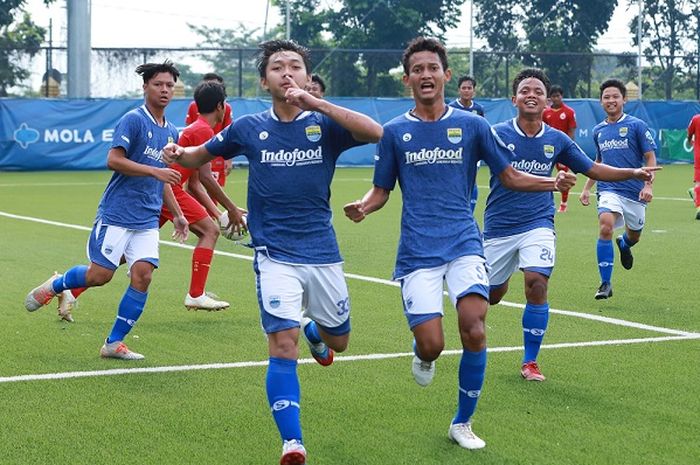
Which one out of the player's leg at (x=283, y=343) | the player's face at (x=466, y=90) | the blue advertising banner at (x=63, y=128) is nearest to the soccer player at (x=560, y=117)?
the player's face at (x=466, y=90)

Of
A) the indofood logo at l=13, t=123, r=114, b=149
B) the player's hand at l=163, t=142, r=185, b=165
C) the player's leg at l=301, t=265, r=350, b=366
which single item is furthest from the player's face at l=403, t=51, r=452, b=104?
the indofood logo at l=13, t=123, r=114, b=149

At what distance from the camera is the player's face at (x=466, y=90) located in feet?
60.6

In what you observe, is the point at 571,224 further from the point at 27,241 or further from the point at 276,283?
the point at 276,283

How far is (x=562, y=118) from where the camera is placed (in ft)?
71.4

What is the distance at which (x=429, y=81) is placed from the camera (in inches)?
261

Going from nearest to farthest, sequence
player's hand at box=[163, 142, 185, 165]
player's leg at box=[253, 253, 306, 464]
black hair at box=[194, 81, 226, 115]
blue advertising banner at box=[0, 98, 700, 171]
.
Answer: player's leg at box=[253, 253, 306, 464] < player's hand at box=[163, 142, 185, 165] < black hair at box=[194, 81, 226, 115] < blue advertising banner at box=[0, 98, 700, 171]

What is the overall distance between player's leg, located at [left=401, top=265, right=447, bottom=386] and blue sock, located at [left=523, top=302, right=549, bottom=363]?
63.0 inches

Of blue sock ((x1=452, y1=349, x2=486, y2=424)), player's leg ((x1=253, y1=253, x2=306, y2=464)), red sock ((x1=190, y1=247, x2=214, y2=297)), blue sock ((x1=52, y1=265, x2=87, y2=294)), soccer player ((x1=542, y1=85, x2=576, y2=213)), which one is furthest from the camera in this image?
soccer player ((x1=542, y1=85, x2=576, y2=213))

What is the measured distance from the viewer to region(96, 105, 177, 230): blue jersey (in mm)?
8625

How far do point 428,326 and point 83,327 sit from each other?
441 cm

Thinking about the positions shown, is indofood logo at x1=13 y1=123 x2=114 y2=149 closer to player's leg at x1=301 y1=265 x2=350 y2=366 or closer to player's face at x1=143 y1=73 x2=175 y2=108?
player's face at x1=143 y1=73 x2=175 y2=108

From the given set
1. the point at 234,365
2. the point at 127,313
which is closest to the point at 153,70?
the point at 127,313

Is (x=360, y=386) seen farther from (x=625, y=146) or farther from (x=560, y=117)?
(x=560, y=117)

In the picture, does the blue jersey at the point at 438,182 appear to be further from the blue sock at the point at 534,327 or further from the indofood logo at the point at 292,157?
the blue sock at the point at 534,327
